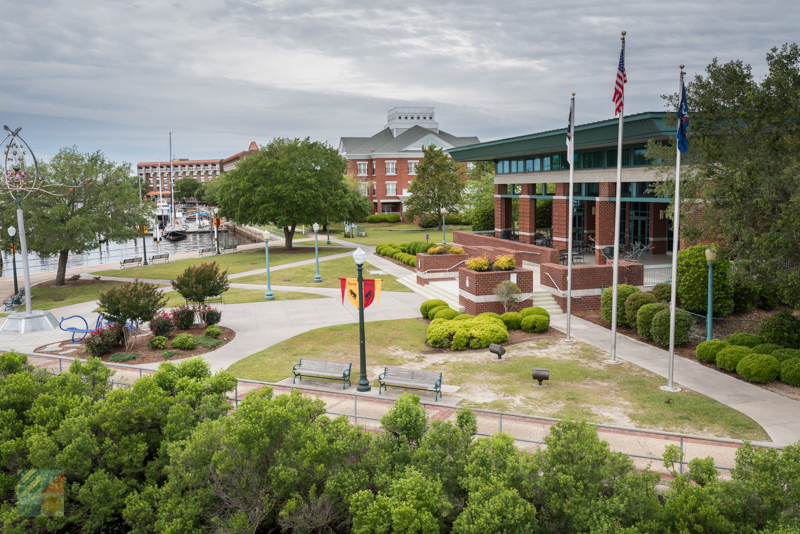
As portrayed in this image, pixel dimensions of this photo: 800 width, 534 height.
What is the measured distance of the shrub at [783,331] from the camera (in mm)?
17781

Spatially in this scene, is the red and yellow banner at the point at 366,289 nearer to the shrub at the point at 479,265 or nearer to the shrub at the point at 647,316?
the shrub at the point at 479,265

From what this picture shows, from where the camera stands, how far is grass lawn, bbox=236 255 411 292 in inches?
1405

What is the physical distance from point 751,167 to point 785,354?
5256 millimetres

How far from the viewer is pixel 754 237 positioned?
16094mm

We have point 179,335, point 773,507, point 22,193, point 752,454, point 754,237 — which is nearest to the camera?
→ point 773,507

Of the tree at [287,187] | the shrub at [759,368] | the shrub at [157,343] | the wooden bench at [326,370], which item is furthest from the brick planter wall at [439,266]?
the tree at [287,187]

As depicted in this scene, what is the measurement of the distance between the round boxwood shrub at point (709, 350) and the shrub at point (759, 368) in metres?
1.44

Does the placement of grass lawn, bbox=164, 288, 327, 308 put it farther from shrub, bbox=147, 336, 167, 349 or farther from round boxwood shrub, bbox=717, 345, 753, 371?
round boxwood shrub, bbox=717, 345, 753, 371

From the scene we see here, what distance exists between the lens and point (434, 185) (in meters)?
66.6

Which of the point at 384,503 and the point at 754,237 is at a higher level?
the point at 754,237

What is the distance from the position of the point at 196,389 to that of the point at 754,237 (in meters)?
14.7

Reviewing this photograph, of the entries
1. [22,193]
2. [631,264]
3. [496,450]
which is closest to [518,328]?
[631,264]

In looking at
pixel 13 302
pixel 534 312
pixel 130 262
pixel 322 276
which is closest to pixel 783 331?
pixel 534 312

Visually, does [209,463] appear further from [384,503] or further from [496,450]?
[496,450]
